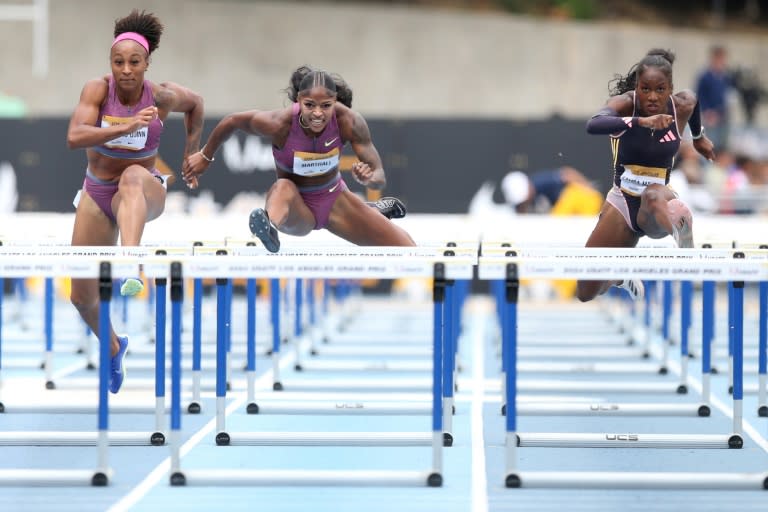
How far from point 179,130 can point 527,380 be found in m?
8.31

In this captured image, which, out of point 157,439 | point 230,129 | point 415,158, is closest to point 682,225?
point 230,129

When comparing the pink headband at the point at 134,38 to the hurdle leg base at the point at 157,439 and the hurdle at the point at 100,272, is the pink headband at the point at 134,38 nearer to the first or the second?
the hurdle at the point at 100,272

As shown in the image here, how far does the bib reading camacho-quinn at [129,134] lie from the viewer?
6.69 meters

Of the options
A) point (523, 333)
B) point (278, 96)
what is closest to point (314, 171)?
point (523, 333)

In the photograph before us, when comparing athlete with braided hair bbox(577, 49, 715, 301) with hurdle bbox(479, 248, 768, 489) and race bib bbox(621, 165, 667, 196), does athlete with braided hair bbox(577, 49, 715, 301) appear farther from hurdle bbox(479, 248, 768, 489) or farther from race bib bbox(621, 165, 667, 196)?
hurdle bbox(479, 248, 768, 489)

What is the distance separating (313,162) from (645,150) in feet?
6.42

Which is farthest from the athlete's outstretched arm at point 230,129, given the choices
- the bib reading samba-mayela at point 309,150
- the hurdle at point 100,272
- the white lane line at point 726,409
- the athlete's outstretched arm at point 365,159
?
the white lane line at point 726,409

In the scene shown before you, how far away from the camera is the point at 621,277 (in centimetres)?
571

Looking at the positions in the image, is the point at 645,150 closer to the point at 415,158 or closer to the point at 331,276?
the point at 331,276

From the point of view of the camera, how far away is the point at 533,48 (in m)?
22.1

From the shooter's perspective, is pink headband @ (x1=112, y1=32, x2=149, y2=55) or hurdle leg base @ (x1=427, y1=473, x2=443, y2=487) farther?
pink headband @ (x1=112, y1=32, x2=149, y2=55)

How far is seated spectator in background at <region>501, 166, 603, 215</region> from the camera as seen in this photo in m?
15.7

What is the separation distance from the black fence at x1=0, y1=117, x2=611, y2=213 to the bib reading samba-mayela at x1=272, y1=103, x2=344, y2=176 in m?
9.90

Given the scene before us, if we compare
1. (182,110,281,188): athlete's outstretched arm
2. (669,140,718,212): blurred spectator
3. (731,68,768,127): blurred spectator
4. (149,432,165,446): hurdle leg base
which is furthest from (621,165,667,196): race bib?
(731,68,768,127): blurred spectator
